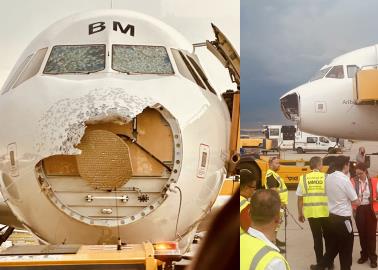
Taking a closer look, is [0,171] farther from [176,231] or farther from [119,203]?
[176,231]

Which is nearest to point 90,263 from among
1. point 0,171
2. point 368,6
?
point 0,171

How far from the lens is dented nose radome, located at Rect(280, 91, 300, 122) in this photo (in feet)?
9.21

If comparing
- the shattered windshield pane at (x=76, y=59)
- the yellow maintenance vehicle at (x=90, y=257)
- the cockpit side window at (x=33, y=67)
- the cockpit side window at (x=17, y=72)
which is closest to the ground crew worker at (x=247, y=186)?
the yellow maintenance vehicle at (x=90, y=257)

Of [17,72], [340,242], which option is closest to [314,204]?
[340,242]

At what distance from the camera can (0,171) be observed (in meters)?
3.65

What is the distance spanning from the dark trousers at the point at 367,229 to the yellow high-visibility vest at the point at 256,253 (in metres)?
0.37

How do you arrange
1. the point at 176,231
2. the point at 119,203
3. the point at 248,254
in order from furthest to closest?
the point at 176,231 → the point at 119,203 → the point at 248,254

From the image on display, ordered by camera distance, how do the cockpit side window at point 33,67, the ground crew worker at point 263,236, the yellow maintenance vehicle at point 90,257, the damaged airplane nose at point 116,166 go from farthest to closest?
the cockpit side window at point 33,67 < the damaged airplane nose at point 116,166 < the yellow maintenance vehicle at point 90,257 < the ground crew worker at point 263,236

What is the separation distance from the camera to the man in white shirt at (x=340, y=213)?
9.48ft

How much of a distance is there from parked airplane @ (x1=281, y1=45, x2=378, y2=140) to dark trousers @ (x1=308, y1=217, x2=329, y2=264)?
1.18 ft

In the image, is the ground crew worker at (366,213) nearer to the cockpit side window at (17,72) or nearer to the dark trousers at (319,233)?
the dark trousers at (319,233)

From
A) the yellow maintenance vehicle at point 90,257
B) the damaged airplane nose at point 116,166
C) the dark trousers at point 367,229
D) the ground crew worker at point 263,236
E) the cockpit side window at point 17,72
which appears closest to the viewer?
the ground crew worker at point 263,236

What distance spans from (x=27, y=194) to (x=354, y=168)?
1565 mm

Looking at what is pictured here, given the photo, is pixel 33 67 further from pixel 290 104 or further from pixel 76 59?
pixel 290 104
